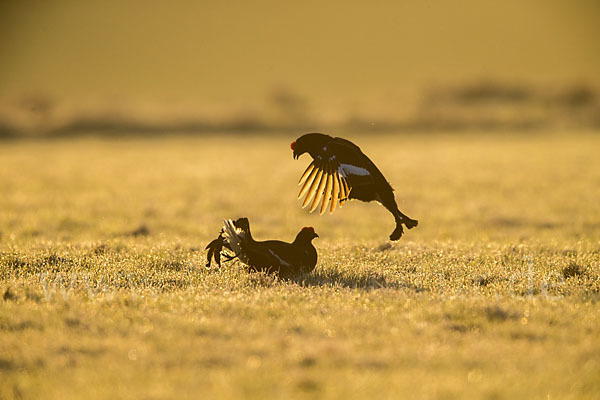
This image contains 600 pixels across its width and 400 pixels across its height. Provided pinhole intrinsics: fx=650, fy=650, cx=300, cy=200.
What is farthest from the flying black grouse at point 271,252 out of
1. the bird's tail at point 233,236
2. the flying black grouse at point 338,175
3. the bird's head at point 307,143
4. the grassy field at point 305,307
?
the bird's head at point 307,143

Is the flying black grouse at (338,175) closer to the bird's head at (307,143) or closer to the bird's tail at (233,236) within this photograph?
the bird's head at (307,143)

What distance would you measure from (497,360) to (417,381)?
3.17 feet

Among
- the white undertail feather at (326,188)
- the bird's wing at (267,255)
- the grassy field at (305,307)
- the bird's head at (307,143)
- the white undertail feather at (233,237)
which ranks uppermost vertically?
the bird's head at (307,143)

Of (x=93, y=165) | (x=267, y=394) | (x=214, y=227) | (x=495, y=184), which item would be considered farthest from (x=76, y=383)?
(x=93, y=165)

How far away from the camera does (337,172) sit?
8.73 m

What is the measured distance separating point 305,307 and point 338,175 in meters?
2.13

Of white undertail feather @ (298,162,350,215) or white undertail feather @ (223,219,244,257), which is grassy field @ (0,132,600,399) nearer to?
white undertail feather @ (223,219,244,257)

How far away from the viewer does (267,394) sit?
512 cm

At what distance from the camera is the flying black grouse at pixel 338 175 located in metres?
8.67

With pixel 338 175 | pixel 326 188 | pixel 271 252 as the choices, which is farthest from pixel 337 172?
pixel 271 252

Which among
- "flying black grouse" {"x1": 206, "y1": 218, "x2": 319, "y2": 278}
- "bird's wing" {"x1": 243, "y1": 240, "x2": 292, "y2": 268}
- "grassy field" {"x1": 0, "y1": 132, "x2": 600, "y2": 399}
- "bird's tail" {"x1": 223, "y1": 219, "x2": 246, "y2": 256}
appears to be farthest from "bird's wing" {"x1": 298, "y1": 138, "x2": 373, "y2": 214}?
"grassy field" {"x1": 0, "y1": 132, "x2": 600, "y2": 399}

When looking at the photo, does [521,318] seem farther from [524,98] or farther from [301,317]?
[524,98]

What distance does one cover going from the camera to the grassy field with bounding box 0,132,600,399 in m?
5.41

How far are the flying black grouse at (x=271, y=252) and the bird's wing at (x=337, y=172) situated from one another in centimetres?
51
